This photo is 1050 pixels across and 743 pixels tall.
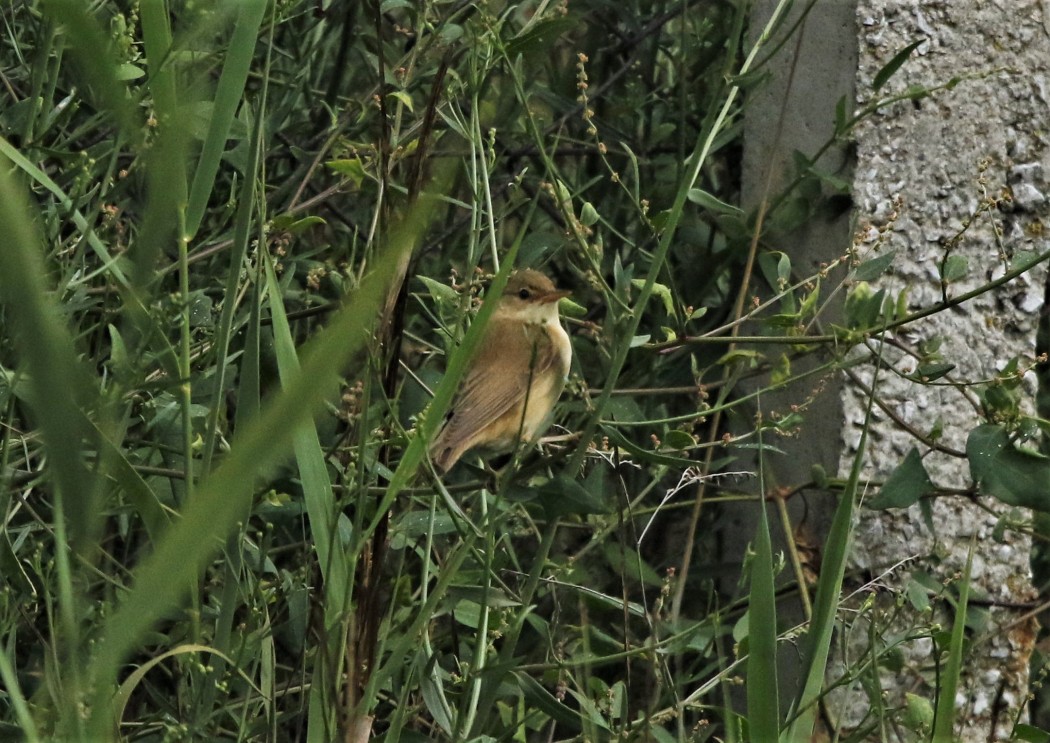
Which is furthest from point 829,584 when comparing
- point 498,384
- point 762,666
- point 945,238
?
point 498,384

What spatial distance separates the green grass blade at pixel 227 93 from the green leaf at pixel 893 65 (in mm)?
1775

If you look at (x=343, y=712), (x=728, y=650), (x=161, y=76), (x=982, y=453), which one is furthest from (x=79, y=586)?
(x=728, y=650)

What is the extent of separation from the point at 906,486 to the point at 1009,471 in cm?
20

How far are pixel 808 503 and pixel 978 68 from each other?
1.07 m

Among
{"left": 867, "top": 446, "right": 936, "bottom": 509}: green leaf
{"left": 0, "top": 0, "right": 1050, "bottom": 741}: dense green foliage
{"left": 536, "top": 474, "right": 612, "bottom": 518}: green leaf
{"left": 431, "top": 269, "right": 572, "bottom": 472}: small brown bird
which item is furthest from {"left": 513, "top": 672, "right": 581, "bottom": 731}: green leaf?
{"left": 431, "top": 269, "right": 572, "bottom": 472}: small brown bird

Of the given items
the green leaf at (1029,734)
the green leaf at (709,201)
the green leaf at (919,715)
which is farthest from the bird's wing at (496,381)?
the green leaf at (1029,734)

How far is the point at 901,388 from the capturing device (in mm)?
3080

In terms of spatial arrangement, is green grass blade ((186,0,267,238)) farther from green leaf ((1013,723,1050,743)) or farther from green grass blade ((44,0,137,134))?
green leaf ((1013,723,1050,743))

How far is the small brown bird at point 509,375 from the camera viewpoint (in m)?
3.30

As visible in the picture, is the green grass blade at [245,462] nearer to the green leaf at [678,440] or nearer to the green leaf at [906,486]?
the green leaf at [678,440]

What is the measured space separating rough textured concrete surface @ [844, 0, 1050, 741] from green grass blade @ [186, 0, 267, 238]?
1.81m

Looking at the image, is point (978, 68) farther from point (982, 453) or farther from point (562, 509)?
point (562, 509)

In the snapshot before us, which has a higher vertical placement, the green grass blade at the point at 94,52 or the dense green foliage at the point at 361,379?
the green grass blade at the point at 94,52

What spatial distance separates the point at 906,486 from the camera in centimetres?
269
